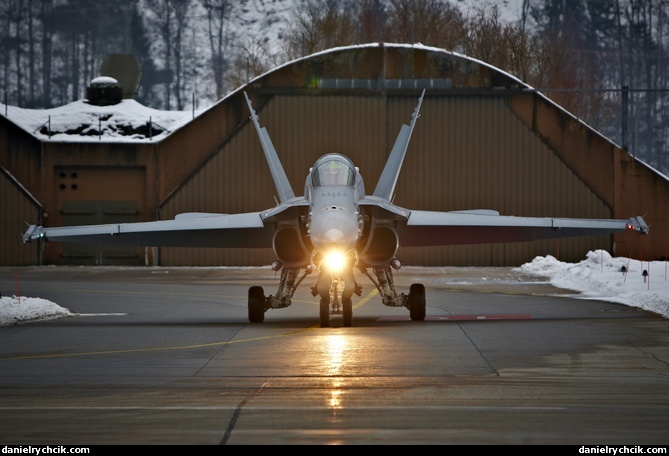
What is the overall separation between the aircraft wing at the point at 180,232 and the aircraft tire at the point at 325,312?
230cm

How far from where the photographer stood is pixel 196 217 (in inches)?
882

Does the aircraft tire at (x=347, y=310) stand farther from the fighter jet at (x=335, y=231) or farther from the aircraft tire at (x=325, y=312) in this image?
the aircraft tire at (x=325, y=312)


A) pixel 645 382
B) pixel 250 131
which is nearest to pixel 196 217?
pixel 645 382

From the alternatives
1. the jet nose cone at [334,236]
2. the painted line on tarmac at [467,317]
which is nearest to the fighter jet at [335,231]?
the jet nose cone at [334,236]

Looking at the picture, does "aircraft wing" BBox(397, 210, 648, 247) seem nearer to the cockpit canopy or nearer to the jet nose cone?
the cockpit canopy

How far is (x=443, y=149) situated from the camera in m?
42.8

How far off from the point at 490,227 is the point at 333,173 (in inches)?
153

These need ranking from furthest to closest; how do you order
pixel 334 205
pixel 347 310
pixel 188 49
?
pixel 188 49 → pixel 347 310 → pixel 334 205

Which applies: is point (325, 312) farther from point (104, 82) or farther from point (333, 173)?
point (104, 82)

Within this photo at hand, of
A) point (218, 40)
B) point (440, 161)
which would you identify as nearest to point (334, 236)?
point (440, 161)

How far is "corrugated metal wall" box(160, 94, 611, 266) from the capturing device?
1676 inches

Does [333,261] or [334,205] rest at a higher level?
[334,205]

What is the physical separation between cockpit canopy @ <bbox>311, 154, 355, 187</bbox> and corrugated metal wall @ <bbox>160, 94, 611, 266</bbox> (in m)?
22.6

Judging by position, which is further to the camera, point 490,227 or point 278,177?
point 278,177
